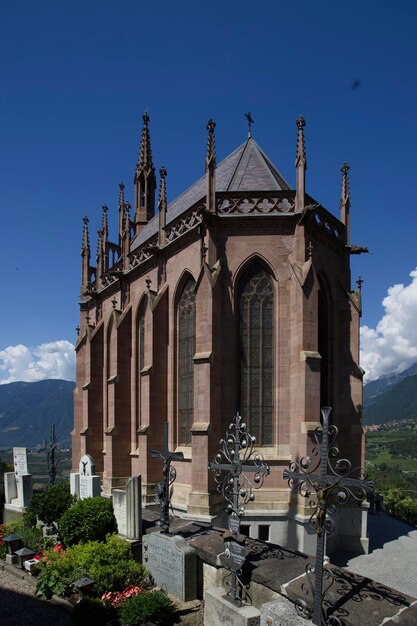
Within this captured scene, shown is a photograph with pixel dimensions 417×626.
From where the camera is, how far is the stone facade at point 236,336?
17.6m

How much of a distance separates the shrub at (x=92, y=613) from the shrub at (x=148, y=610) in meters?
0.46

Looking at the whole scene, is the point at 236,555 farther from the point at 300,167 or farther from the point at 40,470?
the point at 40,470

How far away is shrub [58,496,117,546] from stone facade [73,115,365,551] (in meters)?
3.61

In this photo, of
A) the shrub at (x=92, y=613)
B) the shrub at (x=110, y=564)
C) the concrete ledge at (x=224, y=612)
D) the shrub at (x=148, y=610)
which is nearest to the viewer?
the concrete ledge at (x=224, y=612)

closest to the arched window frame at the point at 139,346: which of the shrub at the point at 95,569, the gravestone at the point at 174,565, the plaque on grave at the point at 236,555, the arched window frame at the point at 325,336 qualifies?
the arched window frame at the point at 325,336

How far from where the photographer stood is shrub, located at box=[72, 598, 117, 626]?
34.0 ft

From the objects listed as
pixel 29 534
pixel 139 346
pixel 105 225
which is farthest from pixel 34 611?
pixel 105 225

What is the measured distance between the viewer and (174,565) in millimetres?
11570

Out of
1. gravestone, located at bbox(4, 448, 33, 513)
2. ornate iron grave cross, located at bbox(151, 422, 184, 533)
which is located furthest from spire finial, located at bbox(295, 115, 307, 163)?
gravestone, located at bbox(4, 448, 33, 513)

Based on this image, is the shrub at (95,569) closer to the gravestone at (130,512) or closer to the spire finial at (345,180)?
the gravestone at (130,512)

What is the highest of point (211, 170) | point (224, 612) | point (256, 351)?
point (211, 170)

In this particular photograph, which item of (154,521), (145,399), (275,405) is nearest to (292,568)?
(154,521)

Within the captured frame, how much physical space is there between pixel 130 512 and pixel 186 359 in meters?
7.92

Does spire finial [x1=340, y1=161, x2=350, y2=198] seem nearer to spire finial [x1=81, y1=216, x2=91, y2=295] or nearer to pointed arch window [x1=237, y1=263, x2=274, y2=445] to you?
pointed arch window [x1=237, y1=263, x2=274, y2=445]
